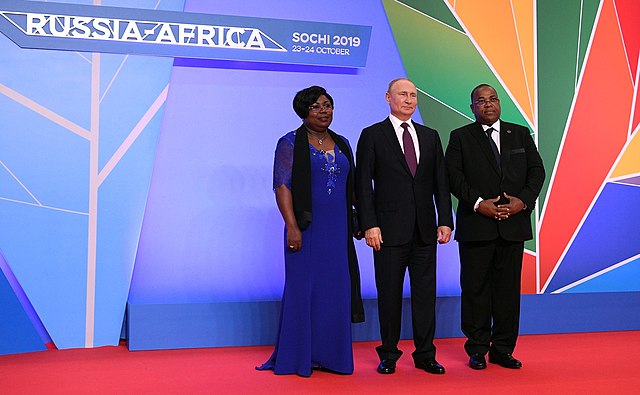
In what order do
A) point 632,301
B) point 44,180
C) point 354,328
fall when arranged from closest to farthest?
1. point 44,180
2. point 354,328
3. point 632,301

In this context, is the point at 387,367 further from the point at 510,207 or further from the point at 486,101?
the point at 486,101

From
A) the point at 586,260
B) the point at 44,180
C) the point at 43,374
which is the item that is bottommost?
the point at 43,374

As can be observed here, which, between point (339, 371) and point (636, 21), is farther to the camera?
point (636, 21)

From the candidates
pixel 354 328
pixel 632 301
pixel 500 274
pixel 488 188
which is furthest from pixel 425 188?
pixel 632 301

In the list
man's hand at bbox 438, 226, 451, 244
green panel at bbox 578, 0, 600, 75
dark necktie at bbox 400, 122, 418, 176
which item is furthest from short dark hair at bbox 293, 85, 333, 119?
green panel at bbox 578, 0, 600, 75

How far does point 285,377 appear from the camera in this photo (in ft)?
12.6

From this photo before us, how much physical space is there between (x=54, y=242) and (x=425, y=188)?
2.21 m

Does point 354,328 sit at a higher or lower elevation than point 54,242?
lower

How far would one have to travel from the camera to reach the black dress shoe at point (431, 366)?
153 inches

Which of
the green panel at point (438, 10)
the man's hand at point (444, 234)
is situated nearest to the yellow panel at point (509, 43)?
the green panel at point (438, 10)

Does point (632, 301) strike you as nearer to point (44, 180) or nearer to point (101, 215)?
point (101, 215)

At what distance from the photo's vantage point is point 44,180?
461 centimetres

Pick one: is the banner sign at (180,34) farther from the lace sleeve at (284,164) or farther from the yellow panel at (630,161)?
the yellow panel at (630,161)

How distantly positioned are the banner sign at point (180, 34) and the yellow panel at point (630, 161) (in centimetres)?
213
